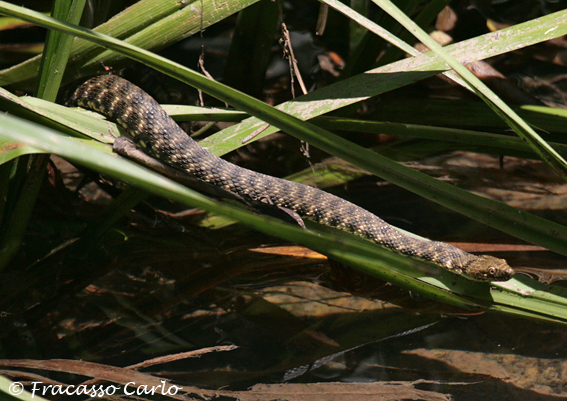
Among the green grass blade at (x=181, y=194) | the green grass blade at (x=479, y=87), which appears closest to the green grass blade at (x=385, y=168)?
the green grass blade at (x=479, y=87)

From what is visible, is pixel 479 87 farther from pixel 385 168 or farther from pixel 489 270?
pixel 489 270

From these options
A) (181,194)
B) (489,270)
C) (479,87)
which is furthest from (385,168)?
(181,194)

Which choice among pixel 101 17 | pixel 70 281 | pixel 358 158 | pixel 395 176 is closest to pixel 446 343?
pixel 395 176

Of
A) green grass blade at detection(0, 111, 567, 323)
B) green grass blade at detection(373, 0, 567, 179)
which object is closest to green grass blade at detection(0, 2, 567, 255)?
green grass blade at detection(373, 0, 567, 179)

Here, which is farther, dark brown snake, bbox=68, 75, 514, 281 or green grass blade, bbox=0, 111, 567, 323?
dark brown snake, bbox=68, 75, 514, 281

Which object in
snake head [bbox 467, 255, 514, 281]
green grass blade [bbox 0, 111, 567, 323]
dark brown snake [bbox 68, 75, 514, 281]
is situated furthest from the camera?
dark brown snake [bbox 68, 75, 514, 281]

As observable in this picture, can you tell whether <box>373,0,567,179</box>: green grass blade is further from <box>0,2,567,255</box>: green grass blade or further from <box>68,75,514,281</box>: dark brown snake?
<box>68,75,514,281</box>: dark brown snake

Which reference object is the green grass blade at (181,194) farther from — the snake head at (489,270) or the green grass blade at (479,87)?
the snake head at (489,270)
